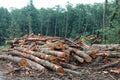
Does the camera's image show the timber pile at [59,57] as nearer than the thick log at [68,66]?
Yes

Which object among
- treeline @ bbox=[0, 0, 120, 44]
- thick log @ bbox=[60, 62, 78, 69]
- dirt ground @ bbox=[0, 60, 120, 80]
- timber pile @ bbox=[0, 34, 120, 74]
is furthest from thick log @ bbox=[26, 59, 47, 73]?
treeline @ bbox=[0, 0, 120, 44]

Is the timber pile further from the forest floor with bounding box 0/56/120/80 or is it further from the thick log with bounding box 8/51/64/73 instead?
the forest floor with bounding box 0/56/120/80

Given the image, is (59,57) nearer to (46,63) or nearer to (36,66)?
(46,63)

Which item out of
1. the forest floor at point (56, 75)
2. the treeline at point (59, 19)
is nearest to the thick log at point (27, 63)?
the forest floor at point (56, 75)

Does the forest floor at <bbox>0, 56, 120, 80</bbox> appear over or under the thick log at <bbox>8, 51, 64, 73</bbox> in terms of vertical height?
under

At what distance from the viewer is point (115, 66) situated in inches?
402

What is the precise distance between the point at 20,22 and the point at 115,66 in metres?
65.0

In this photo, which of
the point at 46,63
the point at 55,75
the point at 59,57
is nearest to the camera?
the point at 55,75

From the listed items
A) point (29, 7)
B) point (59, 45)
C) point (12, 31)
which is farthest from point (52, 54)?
point (29, 7)

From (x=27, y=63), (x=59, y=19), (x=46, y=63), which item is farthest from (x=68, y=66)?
(x=59, y=19)

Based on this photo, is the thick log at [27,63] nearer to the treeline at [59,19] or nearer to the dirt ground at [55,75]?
the dirt ground at [55,75]

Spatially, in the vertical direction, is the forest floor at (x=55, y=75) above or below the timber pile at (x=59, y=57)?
below

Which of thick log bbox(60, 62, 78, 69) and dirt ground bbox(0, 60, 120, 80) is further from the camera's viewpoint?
thick log bbox(60, 62, 78, 69)

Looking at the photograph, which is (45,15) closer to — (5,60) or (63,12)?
(63,12)
